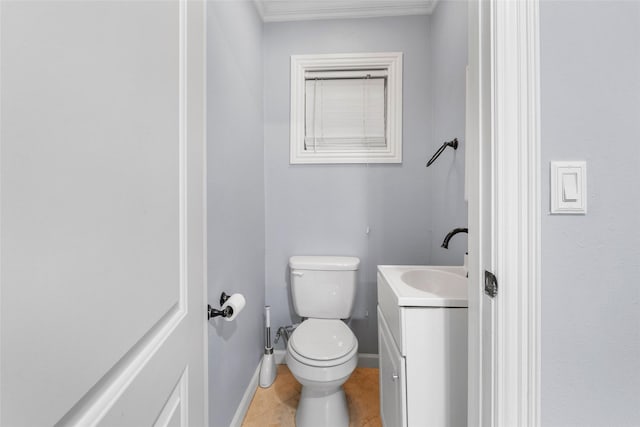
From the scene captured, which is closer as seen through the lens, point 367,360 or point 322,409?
point 322,409

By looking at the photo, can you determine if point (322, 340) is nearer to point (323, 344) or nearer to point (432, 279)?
point (323, 344)

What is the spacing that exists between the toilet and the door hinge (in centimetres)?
86

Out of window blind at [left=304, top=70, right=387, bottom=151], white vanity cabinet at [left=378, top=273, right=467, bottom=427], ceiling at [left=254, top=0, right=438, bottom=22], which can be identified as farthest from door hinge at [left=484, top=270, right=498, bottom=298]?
ceiling at [left=254, top=0, right=438, bottom=22]

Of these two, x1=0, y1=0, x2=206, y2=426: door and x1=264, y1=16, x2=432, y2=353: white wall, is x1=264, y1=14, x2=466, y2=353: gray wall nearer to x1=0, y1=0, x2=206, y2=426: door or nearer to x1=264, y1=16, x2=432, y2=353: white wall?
x1=264, y1=16, x2=432, y2=353: white wall

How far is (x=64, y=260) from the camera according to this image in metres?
0.30

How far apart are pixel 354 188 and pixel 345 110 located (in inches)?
21.5

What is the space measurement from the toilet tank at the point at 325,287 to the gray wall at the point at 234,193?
0.26 m

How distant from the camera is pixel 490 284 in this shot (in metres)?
0.65
